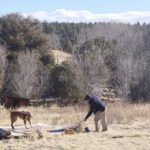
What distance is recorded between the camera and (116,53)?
1380 inches

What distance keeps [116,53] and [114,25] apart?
36.3 m

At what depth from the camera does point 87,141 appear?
11805mm

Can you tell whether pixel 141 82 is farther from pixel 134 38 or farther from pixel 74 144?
pixel 134 38

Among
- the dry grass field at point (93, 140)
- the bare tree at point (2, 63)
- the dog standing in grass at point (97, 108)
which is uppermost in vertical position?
the bare tree at point (2, 63)

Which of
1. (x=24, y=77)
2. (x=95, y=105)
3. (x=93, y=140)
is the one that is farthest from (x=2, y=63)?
(x=93, y=140)

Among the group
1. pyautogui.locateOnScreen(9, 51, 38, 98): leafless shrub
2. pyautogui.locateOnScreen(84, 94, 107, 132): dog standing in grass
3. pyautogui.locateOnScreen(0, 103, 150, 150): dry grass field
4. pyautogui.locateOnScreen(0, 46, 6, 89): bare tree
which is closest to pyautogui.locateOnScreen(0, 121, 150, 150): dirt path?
pyautogui.locateOnScreen(0, 103, 150, 150): dry grass field

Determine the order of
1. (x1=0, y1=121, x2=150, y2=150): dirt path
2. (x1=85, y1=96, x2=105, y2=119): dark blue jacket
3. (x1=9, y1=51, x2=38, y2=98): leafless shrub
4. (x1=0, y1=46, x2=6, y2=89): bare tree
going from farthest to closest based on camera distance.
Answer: (x1=0, y1=46, x2=6, y2=89): bare tree → (x1=9, y1=51, x2=38, y2=98): leafless shrub → (x1=85, y1=96, x2=105, y2=119): dark blue jacket → (x1=0, y1=121, x2=150, y2=150): dirt path

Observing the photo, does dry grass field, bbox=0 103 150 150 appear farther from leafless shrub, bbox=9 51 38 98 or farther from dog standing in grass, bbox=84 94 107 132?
leafless shrub, bbox=9 51 38 98

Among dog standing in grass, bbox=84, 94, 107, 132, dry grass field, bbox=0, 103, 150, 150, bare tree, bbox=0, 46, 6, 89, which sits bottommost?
dry grass field, bbox=0, 103, 150, 150

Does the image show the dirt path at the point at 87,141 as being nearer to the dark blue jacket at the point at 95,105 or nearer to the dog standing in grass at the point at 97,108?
the dog standing in grass at the point at 97,108

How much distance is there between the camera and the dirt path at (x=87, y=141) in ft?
36.2

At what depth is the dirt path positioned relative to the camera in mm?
11039

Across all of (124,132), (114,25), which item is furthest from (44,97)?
(114,25)

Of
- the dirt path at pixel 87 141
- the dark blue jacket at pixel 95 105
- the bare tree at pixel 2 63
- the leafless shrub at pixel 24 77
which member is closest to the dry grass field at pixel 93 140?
the dirt path at pixel 87 141
